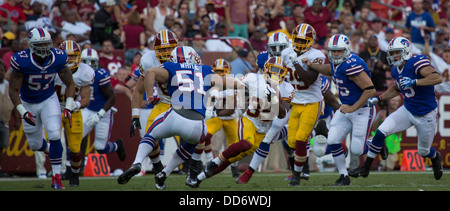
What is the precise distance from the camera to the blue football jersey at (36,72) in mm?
8172

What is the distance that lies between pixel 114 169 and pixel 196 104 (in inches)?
203

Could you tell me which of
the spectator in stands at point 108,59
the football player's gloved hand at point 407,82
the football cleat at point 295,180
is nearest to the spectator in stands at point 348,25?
the spectator in stands at point 108,59

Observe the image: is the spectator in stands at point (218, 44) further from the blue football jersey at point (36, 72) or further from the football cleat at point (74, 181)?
the blue football jersey at point (36, 72)

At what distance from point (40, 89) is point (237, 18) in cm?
711

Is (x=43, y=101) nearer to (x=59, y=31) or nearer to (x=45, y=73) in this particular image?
(x=45, y=73)

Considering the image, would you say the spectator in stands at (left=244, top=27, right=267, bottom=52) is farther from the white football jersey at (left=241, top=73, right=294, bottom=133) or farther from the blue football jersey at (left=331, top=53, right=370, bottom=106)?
Result: the white football jersey at (left=241, top=73, right=294, bottom=133)

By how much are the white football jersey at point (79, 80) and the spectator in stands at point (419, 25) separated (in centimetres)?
794

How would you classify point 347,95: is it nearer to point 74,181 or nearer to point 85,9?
point 74,181

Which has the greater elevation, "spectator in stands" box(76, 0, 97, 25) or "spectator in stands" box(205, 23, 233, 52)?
"spectator in stands" box(76, 0, 97, 25)

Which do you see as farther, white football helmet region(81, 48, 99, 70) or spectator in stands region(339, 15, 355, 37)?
spectator in stands region(339, 15, 355, 37)

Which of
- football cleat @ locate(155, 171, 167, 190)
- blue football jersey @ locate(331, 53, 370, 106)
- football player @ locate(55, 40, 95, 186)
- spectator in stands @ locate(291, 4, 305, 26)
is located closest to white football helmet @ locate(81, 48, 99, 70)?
football player @ locate(55, 40, 95, 186)

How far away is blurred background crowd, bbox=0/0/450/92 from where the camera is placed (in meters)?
13.1

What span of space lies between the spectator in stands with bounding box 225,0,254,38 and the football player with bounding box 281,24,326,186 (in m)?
5.73

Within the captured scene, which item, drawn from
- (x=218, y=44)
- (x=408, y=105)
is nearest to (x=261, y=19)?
(x=218, y=44)
